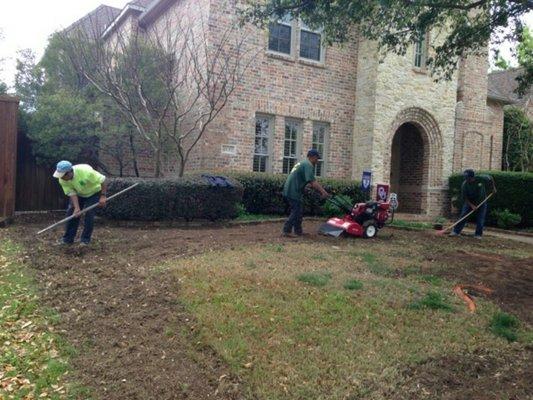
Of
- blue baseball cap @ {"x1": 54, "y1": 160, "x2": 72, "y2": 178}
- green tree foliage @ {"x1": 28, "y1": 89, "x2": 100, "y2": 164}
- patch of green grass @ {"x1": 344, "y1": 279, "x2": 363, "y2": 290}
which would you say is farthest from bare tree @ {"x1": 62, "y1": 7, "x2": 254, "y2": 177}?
patch of green grass @ {"x1": 344, "y1": 279, "x2": 363, "y2": 290}

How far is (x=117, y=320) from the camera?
5.37 metres

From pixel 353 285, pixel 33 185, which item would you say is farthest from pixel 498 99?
pixel 353 285

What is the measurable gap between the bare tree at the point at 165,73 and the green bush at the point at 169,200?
5.08 feet

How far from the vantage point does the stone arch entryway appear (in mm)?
17953

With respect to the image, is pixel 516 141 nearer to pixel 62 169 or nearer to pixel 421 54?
pixel 421 54

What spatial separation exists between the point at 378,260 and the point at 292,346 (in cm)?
376

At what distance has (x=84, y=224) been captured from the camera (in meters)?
8.88

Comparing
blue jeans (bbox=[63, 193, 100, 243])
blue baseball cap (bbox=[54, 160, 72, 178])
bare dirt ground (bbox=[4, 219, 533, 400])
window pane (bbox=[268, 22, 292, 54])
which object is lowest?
bare dirt ground (bbox=[4, 219, 533, 400])

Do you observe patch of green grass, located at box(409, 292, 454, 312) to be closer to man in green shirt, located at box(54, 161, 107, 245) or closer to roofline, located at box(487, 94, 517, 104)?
man in green shirt, located at box(54, 161, 107, 245)

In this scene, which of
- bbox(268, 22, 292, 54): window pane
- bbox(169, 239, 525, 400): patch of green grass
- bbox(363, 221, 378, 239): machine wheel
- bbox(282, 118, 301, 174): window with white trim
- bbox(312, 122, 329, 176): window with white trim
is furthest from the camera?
bbox(312, 122, 329, 176): window with white trim

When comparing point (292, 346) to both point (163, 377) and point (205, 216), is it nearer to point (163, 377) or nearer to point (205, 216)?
point (163, 377)

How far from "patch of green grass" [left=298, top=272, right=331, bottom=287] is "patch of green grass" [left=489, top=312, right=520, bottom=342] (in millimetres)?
1901

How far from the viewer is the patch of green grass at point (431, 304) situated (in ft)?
19.0

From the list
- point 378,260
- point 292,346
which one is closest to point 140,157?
point 378,260
